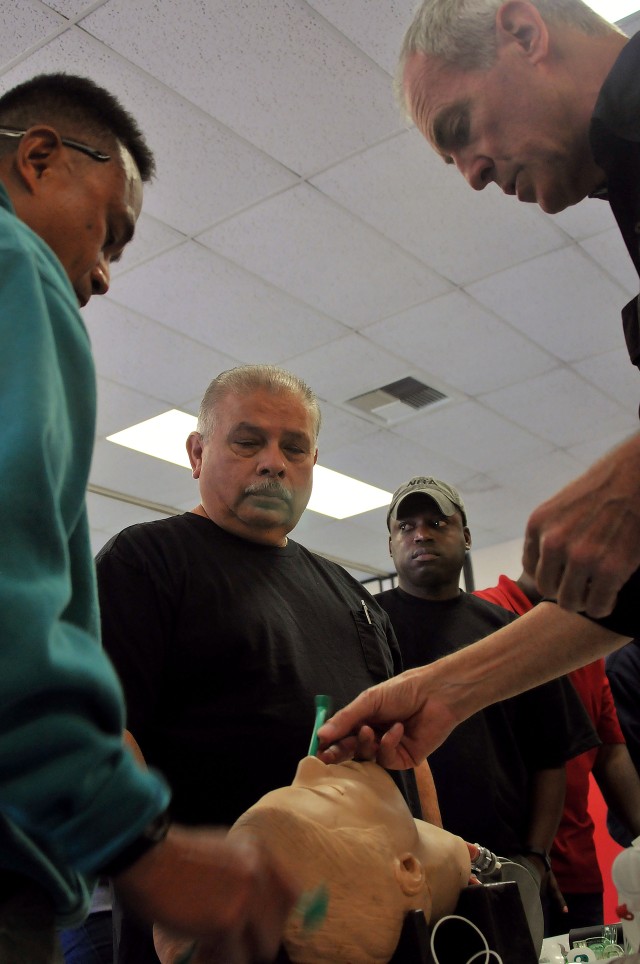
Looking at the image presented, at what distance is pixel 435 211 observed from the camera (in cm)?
357

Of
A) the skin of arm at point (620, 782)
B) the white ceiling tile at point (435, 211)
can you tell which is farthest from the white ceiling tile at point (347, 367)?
the skin of arm at point (620, 782)

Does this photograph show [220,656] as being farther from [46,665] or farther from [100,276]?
[46,665]

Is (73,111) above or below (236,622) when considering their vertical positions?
above

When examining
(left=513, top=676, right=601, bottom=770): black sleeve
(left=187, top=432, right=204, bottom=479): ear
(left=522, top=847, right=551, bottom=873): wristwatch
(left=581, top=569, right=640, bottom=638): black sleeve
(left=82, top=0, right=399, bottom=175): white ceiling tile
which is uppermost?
(left=82, top=0, right=399, bottom=175): white ceiling tile

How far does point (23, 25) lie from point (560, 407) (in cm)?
373

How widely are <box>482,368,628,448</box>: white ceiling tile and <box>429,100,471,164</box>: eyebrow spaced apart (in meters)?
3.52

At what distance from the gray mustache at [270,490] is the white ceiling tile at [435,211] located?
1.77 m

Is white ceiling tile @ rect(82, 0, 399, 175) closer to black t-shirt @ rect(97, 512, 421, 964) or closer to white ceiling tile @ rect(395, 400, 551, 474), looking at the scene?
black t-shirt @ rect(97, 512, 421, 964)

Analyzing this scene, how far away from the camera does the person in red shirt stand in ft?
7.98

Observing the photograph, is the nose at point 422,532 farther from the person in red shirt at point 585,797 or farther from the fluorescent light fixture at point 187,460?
the fluorescent light fixture at point 187,460

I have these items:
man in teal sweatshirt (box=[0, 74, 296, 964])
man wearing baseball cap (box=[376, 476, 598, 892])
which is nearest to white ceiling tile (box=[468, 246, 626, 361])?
man wearing baseball cap (box=[376, 476, 598, 892])

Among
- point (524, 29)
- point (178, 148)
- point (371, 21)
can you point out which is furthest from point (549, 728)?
point (178, 148)

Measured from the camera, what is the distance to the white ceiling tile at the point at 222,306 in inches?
151

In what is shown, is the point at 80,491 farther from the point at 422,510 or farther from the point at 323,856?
the point at 422,510
